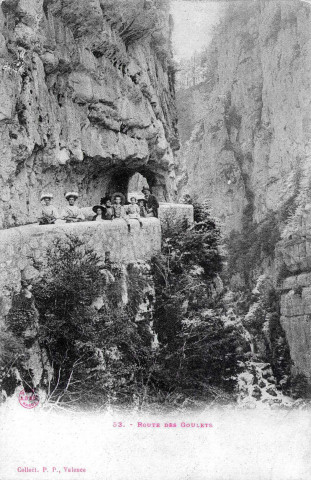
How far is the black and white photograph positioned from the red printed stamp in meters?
0.04

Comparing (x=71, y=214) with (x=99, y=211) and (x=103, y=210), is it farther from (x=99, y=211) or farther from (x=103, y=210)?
(x=103, y=210)

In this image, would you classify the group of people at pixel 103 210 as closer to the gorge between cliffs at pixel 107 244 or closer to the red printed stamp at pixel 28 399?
the gorge between cliffs at pixel 107 244

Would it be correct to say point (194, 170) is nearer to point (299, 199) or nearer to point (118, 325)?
point (299, 199)

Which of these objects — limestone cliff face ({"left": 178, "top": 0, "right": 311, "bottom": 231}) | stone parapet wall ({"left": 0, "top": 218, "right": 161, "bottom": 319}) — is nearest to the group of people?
stone parapet wall ({"left": 0, "top": 218, "right": 161, "bottom": 319})

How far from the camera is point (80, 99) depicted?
17.9 m

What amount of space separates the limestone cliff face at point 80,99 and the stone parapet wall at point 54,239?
191 cm

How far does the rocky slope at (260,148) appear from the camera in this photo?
4047cm

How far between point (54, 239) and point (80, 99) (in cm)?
764

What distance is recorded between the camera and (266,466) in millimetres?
9328

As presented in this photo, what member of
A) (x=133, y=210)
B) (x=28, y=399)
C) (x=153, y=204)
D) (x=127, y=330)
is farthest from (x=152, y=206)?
(x=28, y=399)

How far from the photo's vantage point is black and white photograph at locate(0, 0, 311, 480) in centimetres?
936

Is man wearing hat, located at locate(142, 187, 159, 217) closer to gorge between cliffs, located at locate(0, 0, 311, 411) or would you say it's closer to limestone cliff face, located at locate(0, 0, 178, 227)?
gorge between cliffs, located at locate(0, 0, 311, 411)

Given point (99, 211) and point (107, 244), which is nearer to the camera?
point (107, 244)

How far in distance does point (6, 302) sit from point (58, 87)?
29.6 ft
